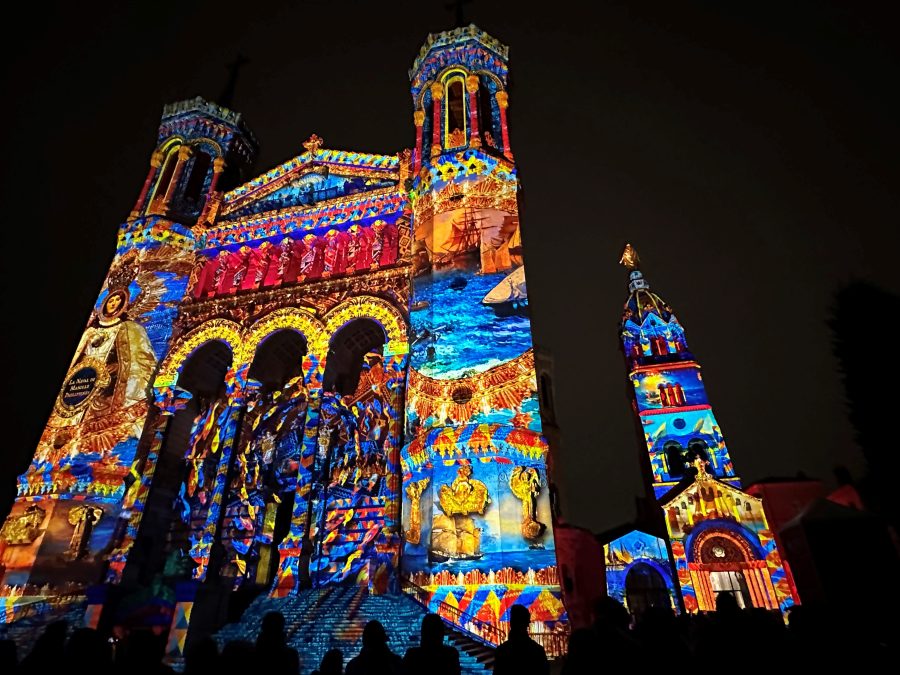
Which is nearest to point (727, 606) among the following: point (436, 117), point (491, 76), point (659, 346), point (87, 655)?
point (87, 655)

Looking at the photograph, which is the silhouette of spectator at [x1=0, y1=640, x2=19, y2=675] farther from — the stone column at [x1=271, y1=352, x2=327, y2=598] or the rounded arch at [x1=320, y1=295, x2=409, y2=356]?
the rounded arch at [x1=320, y1=295, x2=409, y2=356]

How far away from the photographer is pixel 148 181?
24859 millimetres

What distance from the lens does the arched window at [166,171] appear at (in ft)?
80.2

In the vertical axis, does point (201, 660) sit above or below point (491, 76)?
below

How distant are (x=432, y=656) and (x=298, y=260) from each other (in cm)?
1971

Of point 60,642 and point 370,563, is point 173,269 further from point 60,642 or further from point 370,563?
point 60,642

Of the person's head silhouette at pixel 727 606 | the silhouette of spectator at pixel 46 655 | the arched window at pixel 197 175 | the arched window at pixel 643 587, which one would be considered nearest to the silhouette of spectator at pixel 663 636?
the person's head silhouette at pixel 727 606

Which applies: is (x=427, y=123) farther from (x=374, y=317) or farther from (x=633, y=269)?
(x=633, y=269)

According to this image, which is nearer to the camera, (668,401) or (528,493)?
(528,493)

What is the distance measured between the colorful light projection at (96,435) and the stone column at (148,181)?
2511 millimetres

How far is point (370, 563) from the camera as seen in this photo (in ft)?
47.8

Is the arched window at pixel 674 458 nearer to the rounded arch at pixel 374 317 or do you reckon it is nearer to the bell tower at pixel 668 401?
the bell tower at pixel 668 401

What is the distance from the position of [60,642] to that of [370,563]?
1218 centimetres

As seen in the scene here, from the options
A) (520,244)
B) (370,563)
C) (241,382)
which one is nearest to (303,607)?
(370,563)
